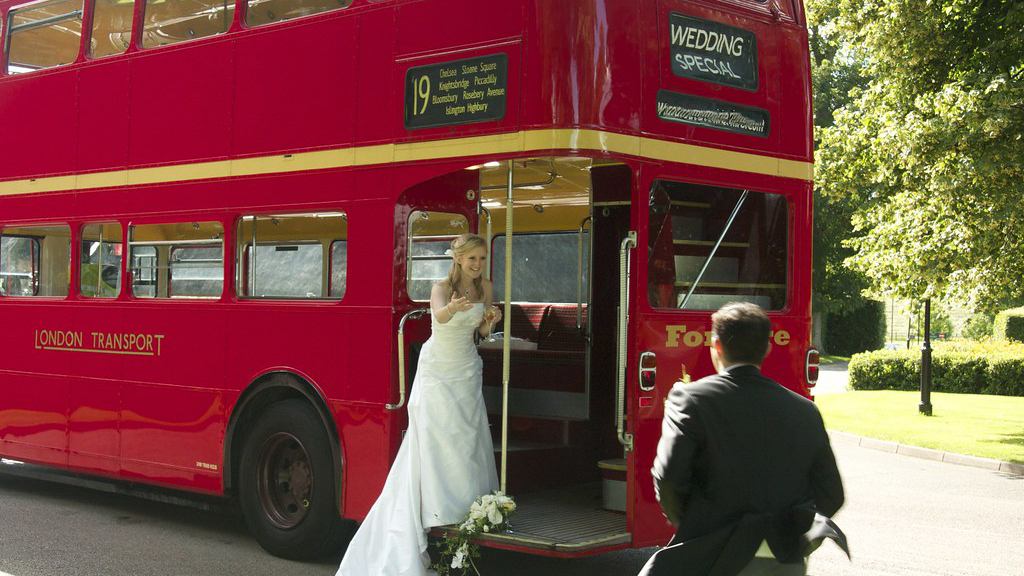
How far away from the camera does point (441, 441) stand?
7.21m

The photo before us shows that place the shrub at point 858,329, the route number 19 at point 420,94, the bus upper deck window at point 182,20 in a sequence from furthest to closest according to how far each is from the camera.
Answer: the shrub at point 858,329, the bus upper deck window at point 182,20, the route number 19 at point 420,94

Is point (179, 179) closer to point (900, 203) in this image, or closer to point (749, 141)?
point (749, 141)

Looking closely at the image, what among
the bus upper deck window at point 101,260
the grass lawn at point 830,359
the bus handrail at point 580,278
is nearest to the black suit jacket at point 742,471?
the bus handrail at point 580,278

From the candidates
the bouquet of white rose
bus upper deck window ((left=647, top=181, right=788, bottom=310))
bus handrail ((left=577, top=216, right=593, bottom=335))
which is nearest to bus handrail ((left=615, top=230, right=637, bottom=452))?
bus upper deck window ((left=647, top=181, right=788, bottom=310))

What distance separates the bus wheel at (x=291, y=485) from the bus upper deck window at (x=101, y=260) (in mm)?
2151

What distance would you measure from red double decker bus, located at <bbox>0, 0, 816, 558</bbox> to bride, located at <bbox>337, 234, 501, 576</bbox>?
245 mm

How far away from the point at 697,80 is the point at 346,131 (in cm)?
235

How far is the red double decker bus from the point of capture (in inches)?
274

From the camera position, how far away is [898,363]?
27.8 metres

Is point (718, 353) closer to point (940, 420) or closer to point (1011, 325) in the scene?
point (940, 420)

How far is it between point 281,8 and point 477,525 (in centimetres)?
403

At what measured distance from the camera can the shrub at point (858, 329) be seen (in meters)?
49.3

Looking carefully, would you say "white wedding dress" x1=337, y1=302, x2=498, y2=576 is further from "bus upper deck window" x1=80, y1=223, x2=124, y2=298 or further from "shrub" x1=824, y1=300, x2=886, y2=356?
"shrub" x1=824, y1=300, x2=886, y2=356

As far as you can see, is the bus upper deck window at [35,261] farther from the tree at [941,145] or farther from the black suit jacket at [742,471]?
the tree at [941,145]
